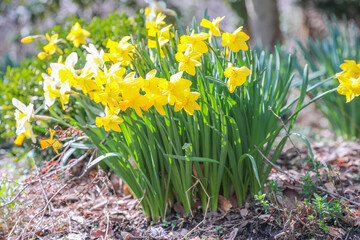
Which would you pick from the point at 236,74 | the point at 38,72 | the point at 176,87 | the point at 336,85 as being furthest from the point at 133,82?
the point at 336,85

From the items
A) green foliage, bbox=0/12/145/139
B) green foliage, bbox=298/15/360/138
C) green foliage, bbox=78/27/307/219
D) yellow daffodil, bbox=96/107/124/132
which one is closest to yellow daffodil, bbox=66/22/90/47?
green foliage, bbox=0/12/145/139

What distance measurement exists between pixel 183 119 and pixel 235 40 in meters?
0.38

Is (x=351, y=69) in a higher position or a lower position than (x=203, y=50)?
lower

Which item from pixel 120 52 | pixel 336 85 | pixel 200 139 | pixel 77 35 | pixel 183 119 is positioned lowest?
pixel 336 85

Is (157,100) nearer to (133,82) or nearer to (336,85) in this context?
(133,82)

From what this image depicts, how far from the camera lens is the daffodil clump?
1349 millimetres

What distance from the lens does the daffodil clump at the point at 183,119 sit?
1349 mm

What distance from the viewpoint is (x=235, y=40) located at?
1.36 m

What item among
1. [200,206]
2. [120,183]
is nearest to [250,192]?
[200,206]

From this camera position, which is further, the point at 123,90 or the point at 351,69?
the point at 351,69

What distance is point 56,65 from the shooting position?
4.76ft

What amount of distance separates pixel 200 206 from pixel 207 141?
1.30ft

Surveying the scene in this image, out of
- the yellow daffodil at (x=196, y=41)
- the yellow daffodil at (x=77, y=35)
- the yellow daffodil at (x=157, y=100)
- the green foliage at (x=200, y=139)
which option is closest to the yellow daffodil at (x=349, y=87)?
the green foliage at (x=200, y=139)

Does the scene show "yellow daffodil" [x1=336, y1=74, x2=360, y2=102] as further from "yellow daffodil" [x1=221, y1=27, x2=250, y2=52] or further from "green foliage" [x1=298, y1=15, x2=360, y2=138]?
"green foliage" [x1=298, y1=15, x2=360, y2=138]
